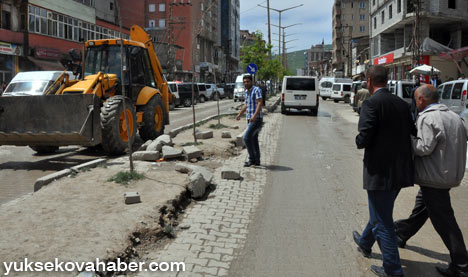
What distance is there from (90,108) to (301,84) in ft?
50.8

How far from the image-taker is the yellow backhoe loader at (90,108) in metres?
8.92

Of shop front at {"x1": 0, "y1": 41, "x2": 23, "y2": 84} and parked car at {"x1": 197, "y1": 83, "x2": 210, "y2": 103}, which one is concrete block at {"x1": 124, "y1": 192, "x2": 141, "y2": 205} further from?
parked car at {"x1": 197, "y1": 83, "x2": 210, "y2": 103}

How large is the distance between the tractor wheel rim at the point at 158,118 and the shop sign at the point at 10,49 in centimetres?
2106

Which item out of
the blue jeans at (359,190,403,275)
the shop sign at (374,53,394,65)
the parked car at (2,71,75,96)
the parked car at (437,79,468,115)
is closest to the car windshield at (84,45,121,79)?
the parked car at (2,71,75,96)

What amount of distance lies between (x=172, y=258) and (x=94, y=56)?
849cm

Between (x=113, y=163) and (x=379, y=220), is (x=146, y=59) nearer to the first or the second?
(x=113, y=163)

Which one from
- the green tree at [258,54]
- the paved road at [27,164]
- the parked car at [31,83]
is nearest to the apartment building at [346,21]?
the green tree at [258,54]

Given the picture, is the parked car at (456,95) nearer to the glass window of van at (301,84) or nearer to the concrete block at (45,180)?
the glass window of van at (301,84)

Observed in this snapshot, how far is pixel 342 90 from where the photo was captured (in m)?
39.6

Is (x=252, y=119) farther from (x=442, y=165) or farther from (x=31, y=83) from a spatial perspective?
(x=31, y=83)

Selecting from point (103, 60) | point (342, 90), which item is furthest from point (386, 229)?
point (342, 90)

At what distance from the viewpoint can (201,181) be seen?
6562 mm

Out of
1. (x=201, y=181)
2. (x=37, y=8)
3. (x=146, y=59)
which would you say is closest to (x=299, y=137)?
(x=146, y=59)

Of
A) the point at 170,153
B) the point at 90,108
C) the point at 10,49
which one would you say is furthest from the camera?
the point at 10,49
